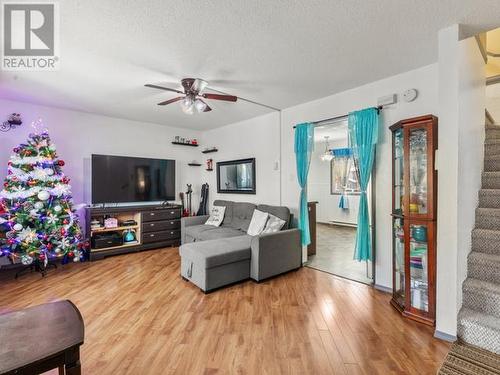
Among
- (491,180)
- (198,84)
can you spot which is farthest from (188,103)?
(491,180)

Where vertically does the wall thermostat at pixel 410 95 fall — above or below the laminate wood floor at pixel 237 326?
above

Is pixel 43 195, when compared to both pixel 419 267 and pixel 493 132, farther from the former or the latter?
pixel 493 132

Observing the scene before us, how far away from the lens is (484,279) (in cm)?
218

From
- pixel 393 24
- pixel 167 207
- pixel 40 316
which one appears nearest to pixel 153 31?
pixel 393 24

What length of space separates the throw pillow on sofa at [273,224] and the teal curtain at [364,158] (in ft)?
3.48

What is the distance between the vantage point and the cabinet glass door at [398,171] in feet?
8.57

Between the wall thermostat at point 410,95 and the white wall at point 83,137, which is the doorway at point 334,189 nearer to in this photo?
the wall thermostat at point 410,95

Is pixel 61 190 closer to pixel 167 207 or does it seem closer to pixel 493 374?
pixel 167 207

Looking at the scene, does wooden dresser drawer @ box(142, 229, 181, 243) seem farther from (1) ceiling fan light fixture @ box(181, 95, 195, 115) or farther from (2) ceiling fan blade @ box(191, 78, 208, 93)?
(2) ceiling fan blade @ box(191, 78, 208, 93)

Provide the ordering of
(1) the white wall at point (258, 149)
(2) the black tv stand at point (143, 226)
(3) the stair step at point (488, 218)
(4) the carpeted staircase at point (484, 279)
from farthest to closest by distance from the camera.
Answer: (1) the white wall at point (258, 149) → (2) the black tv stand at point (143, 226) → (3) the stair step at point (488, 218) → (4) the carpeted staircase at point (484, 279)

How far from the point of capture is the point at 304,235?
3740 millimetres

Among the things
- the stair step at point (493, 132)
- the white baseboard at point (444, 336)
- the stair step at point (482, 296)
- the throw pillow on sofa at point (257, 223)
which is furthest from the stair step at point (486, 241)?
the throw pillow on sofa at point (257, 223)

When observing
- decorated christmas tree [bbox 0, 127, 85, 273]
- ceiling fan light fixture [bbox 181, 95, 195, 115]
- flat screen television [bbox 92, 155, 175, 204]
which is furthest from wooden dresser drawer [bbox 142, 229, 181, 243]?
ceiling fan light fixture [bbox 181, 95, 195, 115]

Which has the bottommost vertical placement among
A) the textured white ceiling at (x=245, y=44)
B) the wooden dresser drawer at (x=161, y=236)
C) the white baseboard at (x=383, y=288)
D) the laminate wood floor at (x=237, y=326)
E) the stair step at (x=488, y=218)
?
the laminate wood floor at (x=237, y=326)
